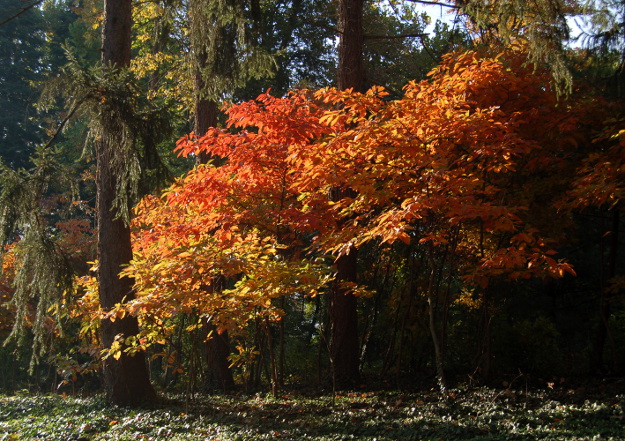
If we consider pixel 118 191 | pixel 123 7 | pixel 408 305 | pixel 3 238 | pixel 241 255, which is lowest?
pixel 408 305

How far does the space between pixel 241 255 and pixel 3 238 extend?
3.18 metres

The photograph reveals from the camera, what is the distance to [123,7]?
7223mm

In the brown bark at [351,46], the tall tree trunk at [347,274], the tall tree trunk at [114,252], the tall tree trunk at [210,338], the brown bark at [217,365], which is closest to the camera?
the tall tree trunk at [114,252]

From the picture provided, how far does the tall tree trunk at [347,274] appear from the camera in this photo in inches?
295

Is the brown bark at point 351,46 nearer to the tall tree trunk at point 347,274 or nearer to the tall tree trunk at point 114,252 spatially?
the tall tree trunk at point 347,274

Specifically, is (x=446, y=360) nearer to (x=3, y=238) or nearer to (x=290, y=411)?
(x=290, y=411)

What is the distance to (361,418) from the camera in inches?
218

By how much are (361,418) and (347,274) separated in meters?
2.32

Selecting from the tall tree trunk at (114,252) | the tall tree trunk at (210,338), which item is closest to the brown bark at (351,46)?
the tall tree trunk at (210,338)

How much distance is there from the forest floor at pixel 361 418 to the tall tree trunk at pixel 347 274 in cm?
68

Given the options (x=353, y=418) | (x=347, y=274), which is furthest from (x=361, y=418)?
(x=347, y=274)

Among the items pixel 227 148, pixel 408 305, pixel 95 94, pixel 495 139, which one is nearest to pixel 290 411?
pixel 408 305

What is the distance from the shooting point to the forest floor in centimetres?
470

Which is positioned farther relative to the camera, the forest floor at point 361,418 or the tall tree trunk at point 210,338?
the tall tree trunk at point 210,338
